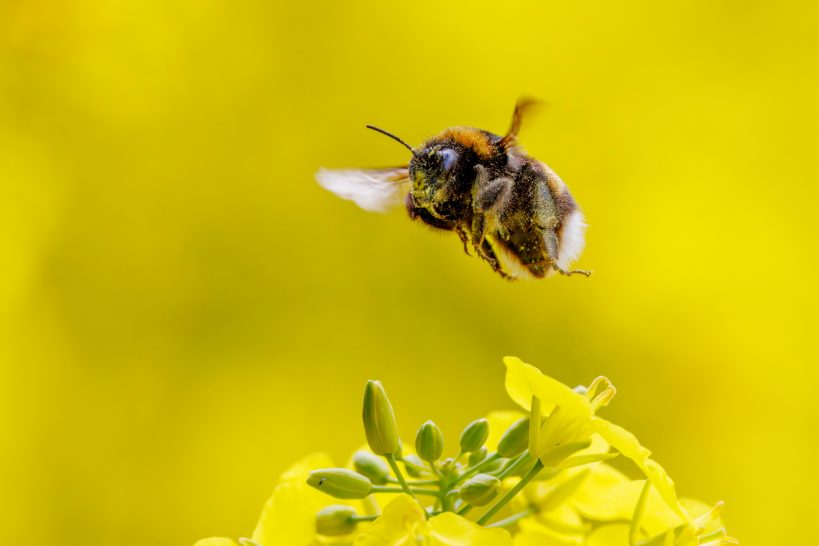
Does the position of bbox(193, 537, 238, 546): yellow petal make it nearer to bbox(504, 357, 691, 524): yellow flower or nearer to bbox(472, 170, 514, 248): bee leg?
bbox(504, 357, 691, 524): yellow flower

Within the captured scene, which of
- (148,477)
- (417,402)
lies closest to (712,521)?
(417,402)

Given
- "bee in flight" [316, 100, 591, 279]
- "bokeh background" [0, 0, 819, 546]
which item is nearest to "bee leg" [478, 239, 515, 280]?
"bee in flight" [316, 100, 591, 279]

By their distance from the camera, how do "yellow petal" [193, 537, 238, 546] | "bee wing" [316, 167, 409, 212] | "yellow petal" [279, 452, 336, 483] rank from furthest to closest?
"bee wing" [316, 167, 409, 212] < "yellow petal" [279, 452, 336, 483] < "yellow petal" [193, 537, 238, 546]

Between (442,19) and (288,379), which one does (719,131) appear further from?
(288,379)

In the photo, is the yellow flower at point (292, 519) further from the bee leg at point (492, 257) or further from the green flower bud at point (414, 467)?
the bee leg at point (492, 257)

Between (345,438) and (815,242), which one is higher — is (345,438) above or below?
below
